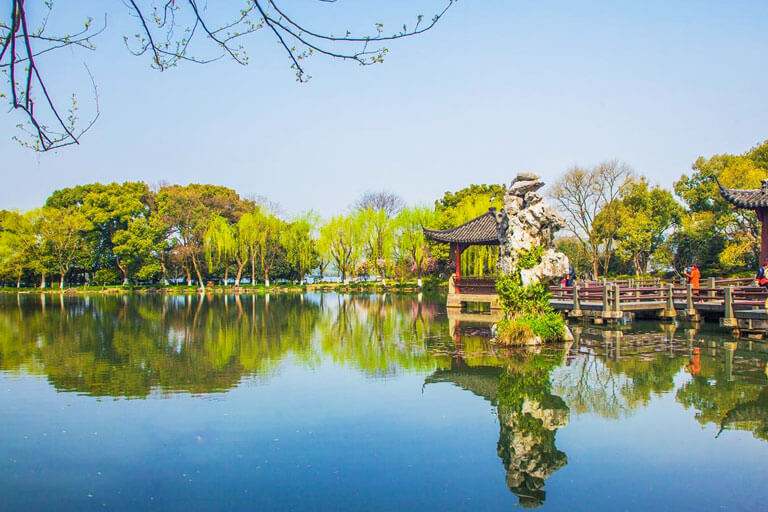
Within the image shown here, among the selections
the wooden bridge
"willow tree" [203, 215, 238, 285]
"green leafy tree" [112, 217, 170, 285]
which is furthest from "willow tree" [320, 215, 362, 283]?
the wooden bridge

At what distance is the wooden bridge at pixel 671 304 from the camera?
1384 cm

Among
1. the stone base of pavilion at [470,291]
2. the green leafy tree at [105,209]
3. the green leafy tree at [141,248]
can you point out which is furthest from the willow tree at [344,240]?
the stone base of pavilion at [470,291]

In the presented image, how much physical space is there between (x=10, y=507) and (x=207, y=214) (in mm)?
45384

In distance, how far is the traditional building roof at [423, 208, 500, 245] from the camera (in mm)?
25045

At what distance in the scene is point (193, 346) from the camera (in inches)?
538

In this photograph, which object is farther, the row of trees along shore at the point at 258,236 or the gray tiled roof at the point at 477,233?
the row of trees along shore at the point at 258,236

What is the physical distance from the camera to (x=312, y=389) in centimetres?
885

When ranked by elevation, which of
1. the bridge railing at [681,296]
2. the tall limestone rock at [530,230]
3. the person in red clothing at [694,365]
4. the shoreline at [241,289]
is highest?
the tall limestone rock at [530,230]

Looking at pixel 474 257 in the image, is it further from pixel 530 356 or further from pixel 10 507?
pixel 10 507

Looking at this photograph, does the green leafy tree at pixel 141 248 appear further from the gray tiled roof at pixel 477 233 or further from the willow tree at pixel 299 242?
the gray tiled roof at pixel 477 233

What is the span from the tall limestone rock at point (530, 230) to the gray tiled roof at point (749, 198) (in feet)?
20.4

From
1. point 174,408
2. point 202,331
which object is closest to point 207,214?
point 202,331

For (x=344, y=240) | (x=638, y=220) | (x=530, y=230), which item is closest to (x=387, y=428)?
(x=530, y=230)

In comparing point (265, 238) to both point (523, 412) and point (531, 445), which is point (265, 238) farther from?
point (531, 445)
